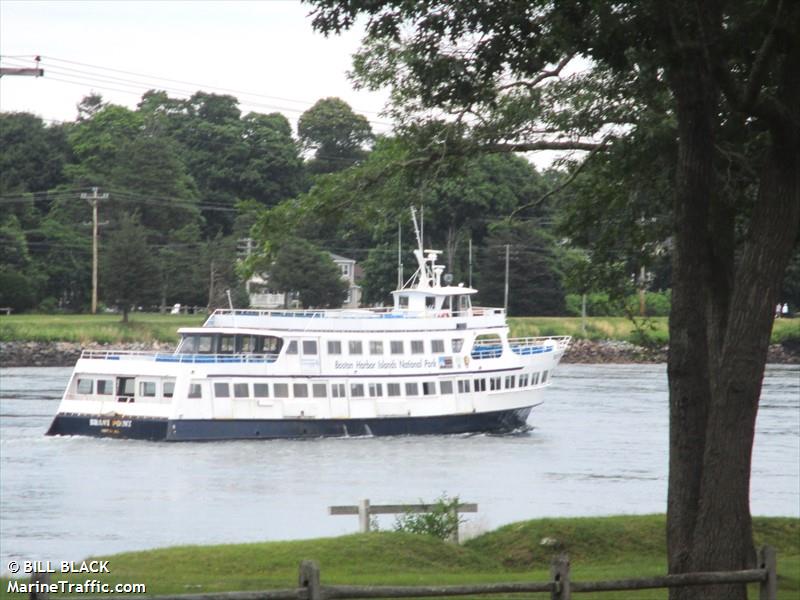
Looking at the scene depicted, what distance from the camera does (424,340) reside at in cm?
4856

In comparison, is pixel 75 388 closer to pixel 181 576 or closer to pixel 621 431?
pixel 621 431

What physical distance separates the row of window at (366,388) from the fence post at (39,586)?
36.3 meters

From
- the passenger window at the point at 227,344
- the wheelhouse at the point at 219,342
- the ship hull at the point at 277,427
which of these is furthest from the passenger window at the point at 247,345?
the ship hull at the point at 277,427

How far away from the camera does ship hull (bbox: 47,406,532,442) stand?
44.1 m

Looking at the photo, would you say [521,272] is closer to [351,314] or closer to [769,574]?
[351,314]

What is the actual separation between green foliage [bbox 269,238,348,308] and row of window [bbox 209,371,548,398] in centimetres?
2798

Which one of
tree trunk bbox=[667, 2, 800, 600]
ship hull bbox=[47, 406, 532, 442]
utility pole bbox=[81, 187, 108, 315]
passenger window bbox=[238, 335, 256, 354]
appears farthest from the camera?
utility pole bbox=[81, 187, 108, 315]

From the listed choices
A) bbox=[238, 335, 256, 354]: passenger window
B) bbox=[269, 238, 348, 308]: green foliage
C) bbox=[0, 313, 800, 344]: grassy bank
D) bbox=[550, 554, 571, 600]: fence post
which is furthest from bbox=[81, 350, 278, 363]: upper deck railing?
bbox=[550, 554, 571, 600]: fence post

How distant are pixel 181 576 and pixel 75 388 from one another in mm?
29426

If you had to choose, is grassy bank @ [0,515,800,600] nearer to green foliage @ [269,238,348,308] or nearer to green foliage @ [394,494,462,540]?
green foliage @ [394,494,462,540]

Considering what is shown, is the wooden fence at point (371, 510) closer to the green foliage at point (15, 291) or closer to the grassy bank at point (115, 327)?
the grassy bank at point (115, 327)

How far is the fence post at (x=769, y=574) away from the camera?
1063 cm

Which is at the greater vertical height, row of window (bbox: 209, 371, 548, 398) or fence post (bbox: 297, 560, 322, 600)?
fence post (bbox: 297, 560, 322, 600)

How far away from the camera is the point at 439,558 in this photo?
700 inches
